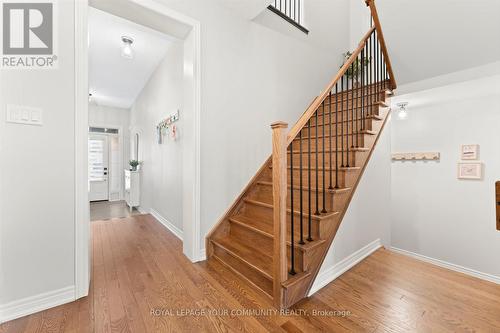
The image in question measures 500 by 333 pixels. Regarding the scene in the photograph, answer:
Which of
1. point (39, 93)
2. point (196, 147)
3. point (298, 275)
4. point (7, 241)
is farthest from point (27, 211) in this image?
point (298, 275)

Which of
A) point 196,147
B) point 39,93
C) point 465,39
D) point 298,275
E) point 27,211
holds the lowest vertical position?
point 298,275

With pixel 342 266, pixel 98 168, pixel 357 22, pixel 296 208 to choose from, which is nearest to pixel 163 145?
pixel 296 208

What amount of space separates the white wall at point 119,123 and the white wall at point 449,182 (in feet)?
21.9

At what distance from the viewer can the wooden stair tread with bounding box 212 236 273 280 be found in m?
1.67

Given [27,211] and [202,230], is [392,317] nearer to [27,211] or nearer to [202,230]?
[202,230]

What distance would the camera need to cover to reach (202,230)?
218 centimetres

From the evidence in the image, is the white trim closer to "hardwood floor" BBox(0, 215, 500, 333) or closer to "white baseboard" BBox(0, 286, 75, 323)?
"white baseboard" BBox(0, 286, 75, 323)

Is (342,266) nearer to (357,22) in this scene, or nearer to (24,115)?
(24,115)

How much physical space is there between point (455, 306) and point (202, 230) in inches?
82.7

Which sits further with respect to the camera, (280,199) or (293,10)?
(293,10)

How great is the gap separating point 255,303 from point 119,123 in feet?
21.1

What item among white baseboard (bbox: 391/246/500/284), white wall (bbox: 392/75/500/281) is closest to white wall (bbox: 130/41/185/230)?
white wall (bbox: 392/75/500/281)

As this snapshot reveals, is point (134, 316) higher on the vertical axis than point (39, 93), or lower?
lower

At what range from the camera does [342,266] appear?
1.92 metres
